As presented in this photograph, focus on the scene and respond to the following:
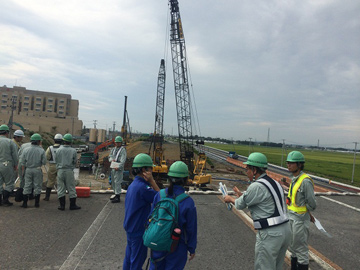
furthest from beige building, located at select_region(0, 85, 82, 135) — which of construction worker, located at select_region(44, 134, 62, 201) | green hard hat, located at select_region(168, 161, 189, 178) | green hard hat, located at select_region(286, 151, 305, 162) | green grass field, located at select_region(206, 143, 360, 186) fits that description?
green hard hat, located at select_region(168, 161, 189, 178)

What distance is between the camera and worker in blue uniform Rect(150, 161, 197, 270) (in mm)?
2461

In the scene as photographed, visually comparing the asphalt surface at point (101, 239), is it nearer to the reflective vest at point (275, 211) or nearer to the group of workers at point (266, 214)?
the group of workers at point (266, 214)

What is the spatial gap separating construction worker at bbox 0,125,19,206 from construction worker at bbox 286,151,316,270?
6.44m

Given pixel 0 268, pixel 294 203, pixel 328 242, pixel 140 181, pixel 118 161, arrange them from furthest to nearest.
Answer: pixel 118 161 < pixel 328 242 < pixel 294 203 < pixel 0 268 < pixel 140 181

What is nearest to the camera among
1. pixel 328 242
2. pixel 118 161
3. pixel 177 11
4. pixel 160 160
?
pixel 328 242

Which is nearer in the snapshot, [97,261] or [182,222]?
[182,222]

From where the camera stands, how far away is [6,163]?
244 inches

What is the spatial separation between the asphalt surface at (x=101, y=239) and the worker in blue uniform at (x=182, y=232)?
5.27 feet

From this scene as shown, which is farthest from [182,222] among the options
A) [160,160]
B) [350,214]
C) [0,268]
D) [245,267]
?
[160,160]

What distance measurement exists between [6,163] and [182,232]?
5727mm

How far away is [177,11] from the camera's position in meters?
28.7

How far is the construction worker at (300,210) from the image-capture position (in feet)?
12.1

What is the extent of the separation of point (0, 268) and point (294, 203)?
4.47 meters

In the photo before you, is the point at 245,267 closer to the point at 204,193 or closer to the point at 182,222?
the point at 182,222
